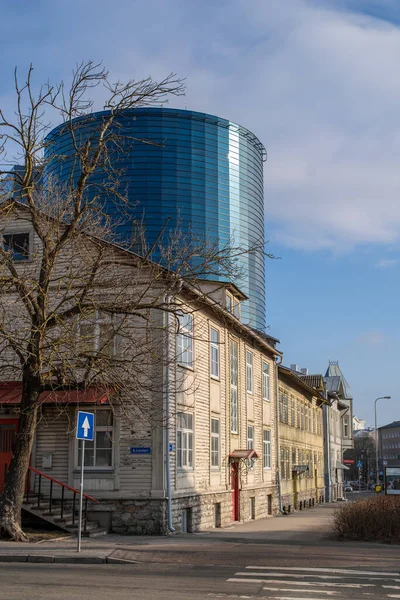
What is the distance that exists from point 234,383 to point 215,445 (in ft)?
11.6

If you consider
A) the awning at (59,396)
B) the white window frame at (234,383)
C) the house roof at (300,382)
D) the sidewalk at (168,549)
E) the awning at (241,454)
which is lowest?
the sidewalk at (168,549)

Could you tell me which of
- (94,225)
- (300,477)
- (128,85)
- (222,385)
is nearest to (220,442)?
(222,385)

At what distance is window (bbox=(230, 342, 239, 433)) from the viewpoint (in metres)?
29.5

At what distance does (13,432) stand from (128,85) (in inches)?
416

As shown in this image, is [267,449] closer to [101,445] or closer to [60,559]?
[101,445]

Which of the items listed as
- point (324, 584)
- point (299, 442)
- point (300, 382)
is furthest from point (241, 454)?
point (299, 442)

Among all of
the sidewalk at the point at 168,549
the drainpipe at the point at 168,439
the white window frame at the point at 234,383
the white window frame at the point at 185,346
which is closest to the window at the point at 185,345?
the white window frame at the point at 185,346

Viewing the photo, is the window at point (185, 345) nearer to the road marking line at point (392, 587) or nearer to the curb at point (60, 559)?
the curb at point (60, 559)

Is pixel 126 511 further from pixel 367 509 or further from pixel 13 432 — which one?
pixel 367 509

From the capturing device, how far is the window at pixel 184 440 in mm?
22562

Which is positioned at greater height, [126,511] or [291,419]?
[291,419]

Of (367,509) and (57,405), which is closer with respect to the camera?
(367,509)

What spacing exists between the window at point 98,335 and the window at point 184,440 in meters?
3.42

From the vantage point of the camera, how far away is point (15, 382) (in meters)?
21.3
